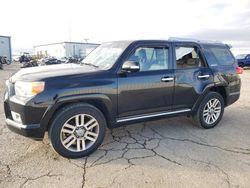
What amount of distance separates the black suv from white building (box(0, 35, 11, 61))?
39497 millimetres

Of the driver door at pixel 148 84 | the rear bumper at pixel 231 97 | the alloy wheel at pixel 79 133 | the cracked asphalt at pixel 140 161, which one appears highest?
the driver door at pixel 148 84

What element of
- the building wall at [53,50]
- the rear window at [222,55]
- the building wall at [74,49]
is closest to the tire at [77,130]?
the rear window at [222,55]

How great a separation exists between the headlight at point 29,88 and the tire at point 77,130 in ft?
1.45

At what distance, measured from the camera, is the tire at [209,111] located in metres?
5.10

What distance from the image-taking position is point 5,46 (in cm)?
Answer: 3966

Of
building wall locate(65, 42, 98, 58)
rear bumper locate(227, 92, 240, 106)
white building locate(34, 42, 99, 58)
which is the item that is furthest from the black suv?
building wall locate(65, 42, 98, 58)

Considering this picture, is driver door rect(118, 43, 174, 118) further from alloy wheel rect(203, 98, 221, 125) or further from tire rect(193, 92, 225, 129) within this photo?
alloy wheel rect(203, 98, 221, 125)

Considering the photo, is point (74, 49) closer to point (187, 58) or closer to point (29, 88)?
point (187, 58)

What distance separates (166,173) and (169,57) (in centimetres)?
213

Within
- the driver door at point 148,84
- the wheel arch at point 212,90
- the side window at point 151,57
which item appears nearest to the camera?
the driver door at point 148,84

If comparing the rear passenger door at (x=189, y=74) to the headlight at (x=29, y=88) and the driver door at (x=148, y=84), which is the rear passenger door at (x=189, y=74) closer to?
the driver door at (x=148, y=84)

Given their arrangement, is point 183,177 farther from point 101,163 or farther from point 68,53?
point 68,53

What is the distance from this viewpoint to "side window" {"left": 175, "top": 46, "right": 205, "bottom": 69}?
470cm

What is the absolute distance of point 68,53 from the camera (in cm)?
5194
